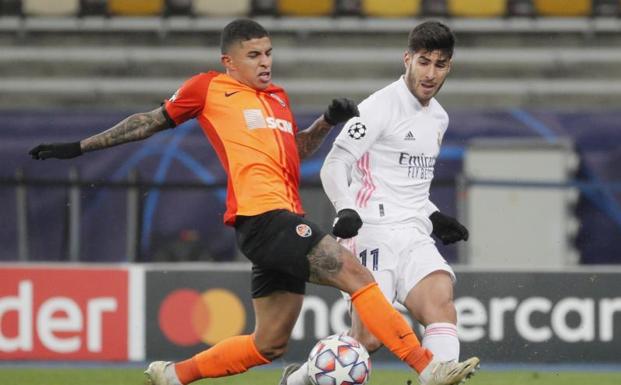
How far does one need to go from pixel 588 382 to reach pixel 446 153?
3949mm

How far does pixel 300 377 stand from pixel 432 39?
165 centimetres

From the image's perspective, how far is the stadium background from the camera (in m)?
9.44

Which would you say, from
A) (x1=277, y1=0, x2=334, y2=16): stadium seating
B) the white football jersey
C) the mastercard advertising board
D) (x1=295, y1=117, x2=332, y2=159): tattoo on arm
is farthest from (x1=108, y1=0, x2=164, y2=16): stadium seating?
the white football jersey

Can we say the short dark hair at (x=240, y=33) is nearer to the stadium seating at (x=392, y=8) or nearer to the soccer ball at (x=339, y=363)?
the soccer ball at (x=339, y=363)

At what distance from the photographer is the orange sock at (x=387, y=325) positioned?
5621 millimetres

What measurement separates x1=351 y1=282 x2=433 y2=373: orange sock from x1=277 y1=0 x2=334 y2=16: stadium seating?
897cm

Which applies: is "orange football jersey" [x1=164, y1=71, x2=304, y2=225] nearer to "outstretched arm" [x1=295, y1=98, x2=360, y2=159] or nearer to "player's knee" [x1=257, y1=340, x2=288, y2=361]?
"outstretched arm" [x1=295, y1=98, x2=360, y2=159]

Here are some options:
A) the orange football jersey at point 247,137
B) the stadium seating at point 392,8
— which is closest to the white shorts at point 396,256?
the orange football jersey at point 247,137

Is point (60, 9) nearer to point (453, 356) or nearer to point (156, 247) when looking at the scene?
point (156, 247)

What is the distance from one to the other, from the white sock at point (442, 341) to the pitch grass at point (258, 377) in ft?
6.85

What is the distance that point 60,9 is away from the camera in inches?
567

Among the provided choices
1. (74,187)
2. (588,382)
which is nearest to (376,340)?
(588,382)

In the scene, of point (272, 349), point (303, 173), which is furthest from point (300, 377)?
point (303, 173)

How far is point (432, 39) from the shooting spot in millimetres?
6047
